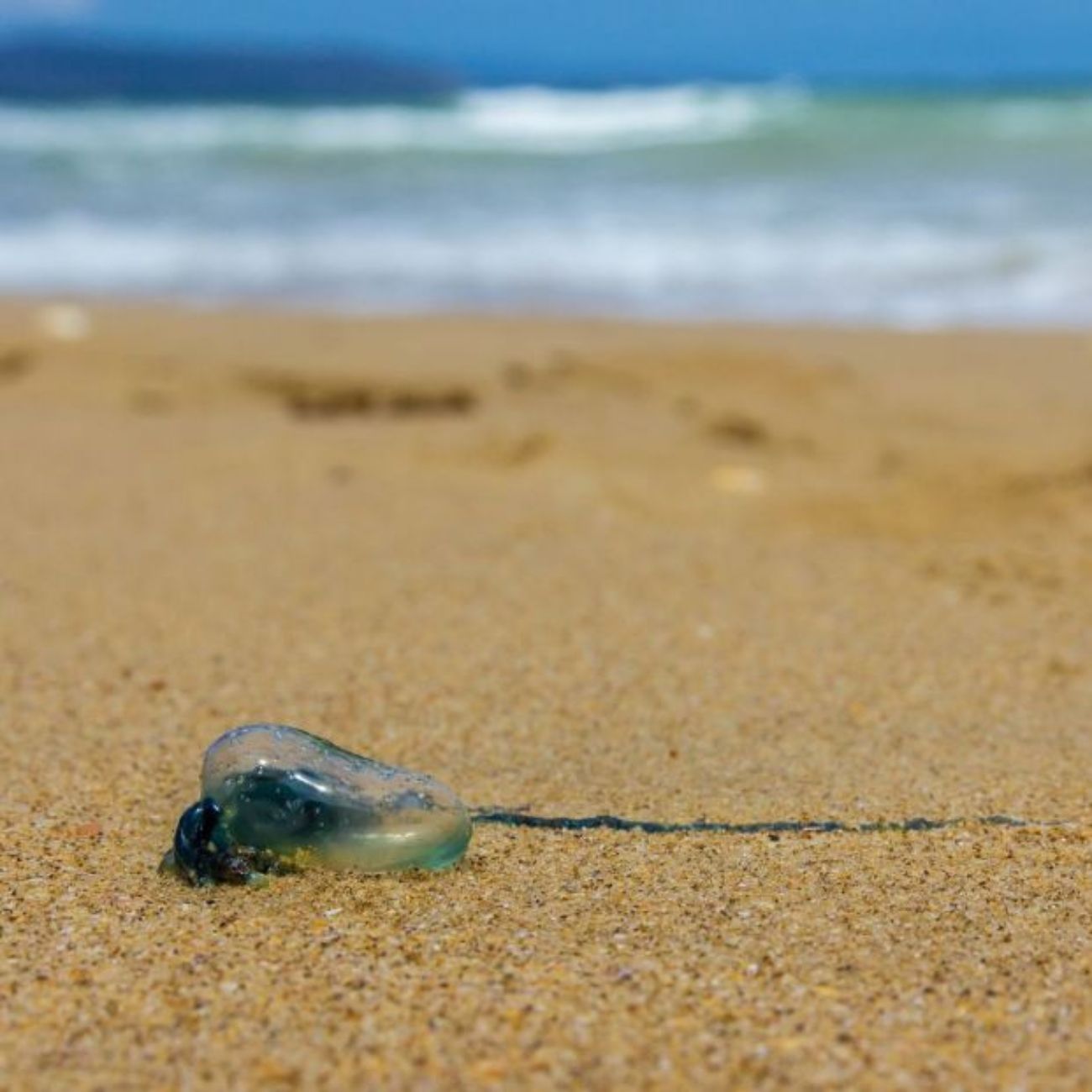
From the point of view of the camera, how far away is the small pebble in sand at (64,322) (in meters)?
5.46

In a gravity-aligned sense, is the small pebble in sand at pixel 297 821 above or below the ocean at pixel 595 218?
above

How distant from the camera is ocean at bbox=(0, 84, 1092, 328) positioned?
6789mm

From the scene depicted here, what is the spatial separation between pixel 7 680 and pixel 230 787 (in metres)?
0.82

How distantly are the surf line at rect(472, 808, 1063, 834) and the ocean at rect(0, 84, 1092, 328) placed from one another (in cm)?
461

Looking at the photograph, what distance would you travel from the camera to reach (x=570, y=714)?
84.7 inches

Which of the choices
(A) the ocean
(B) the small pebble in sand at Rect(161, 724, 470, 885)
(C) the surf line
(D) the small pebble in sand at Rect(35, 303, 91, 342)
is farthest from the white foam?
(B) the small pebble in sand at Rect(161, 724, 470, 885)

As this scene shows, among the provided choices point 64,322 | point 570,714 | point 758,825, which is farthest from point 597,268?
point 758,825

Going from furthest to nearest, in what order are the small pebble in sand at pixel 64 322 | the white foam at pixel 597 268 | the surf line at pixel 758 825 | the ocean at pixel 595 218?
the ocean at pixel 595 218 → the white foam at pixel 597 268 → the small pebble in sand at pixel 64 322 → the surf line at pixel 758 825

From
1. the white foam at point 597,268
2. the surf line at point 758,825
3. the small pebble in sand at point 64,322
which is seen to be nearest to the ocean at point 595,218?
the white foam at point 597,268

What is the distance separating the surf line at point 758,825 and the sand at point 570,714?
2 cm

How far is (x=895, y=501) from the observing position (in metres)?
3.38

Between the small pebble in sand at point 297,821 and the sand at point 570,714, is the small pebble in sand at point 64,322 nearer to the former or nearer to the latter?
the sand at point 570,714

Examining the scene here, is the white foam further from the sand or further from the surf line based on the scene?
the surf line

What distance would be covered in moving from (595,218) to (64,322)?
381 cm
